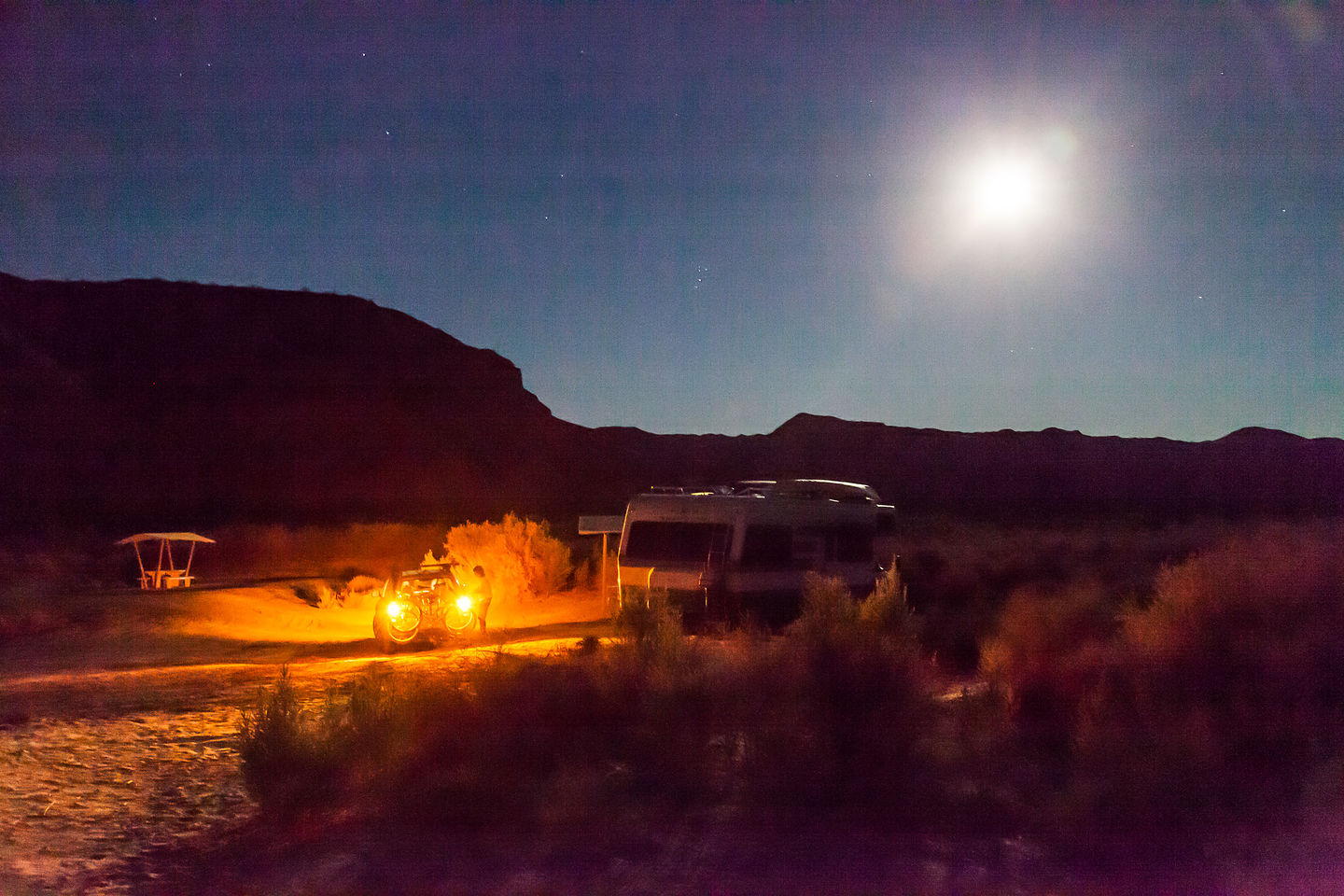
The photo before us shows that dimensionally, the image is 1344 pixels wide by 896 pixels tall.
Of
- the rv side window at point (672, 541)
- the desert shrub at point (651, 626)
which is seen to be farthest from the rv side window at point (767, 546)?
the desert shrub at point (651, 626)

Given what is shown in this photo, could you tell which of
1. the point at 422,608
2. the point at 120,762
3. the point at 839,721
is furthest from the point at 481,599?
the point at 839,721

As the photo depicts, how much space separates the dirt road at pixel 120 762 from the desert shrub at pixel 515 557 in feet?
36.5

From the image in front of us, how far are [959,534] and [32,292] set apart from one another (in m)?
58.3

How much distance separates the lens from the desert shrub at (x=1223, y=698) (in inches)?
227

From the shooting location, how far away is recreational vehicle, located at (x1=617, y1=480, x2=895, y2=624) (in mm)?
13070

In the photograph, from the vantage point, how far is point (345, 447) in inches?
2346

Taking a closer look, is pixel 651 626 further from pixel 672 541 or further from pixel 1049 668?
pixel 1049 668

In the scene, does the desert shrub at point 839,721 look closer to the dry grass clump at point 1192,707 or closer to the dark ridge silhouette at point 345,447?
the dry grass clump at point 1192,707

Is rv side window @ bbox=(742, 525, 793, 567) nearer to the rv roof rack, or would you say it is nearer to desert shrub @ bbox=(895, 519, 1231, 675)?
the rv roof rack

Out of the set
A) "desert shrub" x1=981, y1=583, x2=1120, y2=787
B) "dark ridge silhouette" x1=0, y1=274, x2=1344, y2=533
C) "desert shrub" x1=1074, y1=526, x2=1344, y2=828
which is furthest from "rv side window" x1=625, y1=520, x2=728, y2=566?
"dark ridge silhouette" x1=0, y1=274, x2=1344, y2=533

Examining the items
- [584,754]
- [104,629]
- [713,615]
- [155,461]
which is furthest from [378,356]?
[584,754]

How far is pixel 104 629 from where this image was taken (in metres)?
17.0

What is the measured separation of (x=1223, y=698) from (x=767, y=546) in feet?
23.8

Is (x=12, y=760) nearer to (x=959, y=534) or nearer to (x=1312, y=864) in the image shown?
(x=1312, y=864)
